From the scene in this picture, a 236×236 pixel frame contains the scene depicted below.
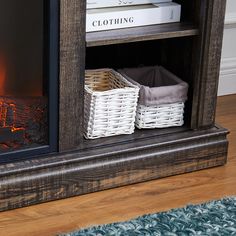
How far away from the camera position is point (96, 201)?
1915 millimetres

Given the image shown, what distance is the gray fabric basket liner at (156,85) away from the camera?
79.3 inches

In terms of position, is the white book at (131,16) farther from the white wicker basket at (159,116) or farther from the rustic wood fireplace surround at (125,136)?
the white wicker basket at (159,116)

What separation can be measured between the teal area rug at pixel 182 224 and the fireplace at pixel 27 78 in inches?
11.3

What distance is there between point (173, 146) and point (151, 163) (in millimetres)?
82

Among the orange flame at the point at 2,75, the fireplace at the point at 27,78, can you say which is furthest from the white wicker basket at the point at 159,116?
the orange flame at the point at 2,75

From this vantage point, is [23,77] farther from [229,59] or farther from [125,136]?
[229,59]

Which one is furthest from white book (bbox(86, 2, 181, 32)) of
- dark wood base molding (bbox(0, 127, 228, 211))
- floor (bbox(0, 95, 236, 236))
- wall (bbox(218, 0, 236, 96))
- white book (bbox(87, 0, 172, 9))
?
wall (bbox(218, 0, 236, 96))

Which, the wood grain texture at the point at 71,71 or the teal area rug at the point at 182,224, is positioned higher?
the wood grain texture at the point at 71,71

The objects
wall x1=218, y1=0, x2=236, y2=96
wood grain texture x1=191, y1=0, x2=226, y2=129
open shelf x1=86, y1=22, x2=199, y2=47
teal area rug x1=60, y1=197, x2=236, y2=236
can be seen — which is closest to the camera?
teal area rug x1=60, y1=197, x2=236, y2=236

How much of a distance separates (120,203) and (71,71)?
1.24 feet

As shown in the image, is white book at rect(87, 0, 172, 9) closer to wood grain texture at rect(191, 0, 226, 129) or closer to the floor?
wood grain texture at rect(191, 0, 226, 129)

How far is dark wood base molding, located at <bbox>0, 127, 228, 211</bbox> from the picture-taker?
184 centimetres

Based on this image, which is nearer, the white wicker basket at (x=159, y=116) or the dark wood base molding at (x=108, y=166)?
the dark wood base molding at (x=108, y=166)

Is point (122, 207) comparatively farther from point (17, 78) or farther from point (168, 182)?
point (17, 78)
